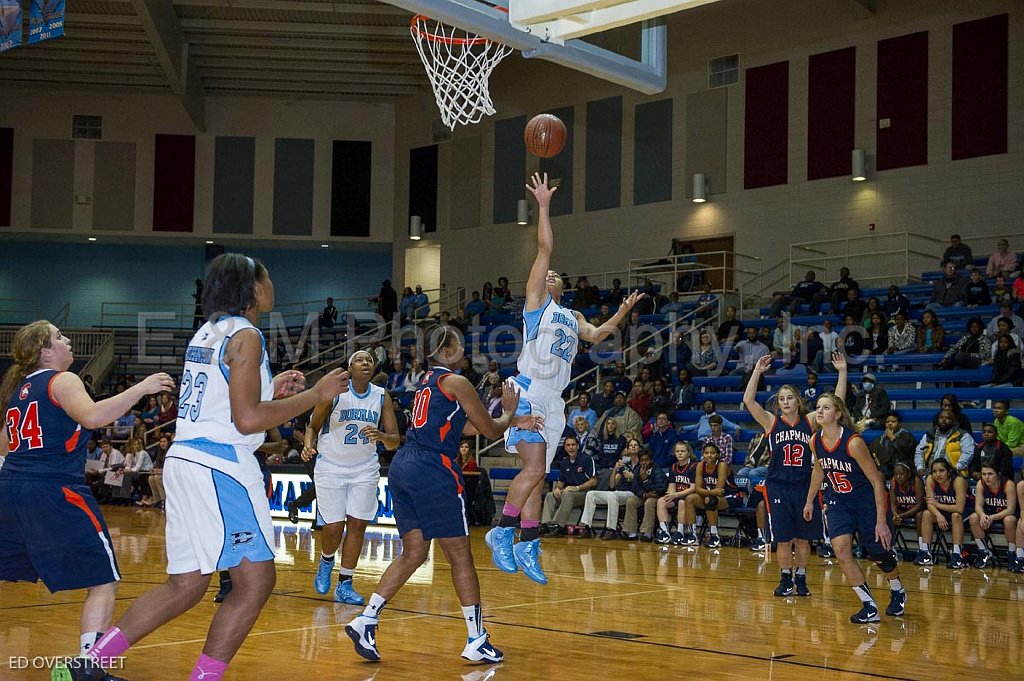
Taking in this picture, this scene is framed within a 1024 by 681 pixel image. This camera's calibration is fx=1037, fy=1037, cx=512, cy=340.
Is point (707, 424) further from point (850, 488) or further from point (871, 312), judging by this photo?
point (850, 488)

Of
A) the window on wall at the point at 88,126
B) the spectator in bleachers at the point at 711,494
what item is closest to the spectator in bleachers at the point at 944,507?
the spectator in bleachers at the point at 711,494

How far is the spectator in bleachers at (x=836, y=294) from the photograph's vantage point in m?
16.4

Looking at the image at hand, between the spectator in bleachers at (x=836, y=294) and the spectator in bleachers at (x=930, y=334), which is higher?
the spectator in bleachers at (x=836, y=294)

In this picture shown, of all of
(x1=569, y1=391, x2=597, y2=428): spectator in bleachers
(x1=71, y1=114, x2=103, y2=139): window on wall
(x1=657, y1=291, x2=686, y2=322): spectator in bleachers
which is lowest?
(x1=569, y1=391, x2=597, y2=428): spectator in bleachers

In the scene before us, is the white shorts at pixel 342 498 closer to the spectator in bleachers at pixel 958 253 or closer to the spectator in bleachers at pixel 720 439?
the spectator in bleachers at pixel 720 439

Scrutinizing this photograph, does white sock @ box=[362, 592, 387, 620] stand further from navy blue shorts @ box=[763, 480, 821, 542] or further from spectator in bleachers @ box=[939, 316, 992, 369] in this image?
spectator in bleachers @ box=[939, 316, 992, 369]

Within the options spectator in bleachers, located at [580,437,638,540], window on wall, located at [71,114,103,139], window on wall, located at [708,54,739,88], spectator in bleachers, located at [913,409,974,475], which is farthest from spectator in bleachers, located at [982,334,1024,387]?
window on wall, located at [71,114,103,139]

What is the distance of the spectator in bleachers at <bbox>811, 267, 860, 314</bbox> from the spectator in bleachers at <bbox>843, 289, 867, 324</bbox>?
14cm

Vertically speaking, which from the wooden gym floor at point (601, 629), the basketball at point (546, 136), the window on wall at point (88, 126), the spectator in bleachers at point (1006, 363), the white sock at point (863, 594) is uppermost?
the window on wall at point (88, 126)

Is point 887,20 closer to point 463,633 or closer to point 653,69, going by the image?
point 653,69

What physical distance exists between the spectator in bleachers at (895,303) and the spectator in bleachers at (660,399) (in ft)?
11.7

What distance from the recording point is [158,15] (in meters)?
20.3

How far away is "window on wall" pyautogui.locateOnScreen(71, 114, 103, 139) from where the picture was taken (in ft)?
87.4

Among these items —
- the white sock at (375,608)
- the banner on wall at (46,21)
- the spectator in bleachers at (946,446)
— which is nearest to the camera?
the white sock at (375,608)
